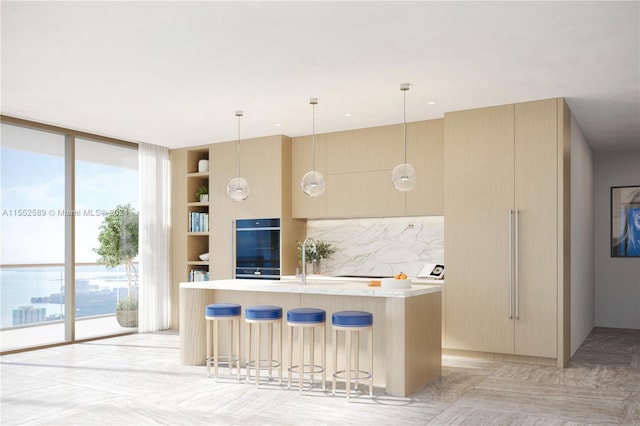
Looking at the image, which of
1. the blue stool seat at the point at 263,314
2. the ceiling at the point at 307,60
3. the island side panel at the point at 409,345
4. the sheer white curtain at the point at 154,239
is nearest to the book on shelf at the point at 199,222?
the sheer white curtain at the point at 154,239

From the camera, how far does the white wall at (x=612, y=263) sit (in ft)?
27.9

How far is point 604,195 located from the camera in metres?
8.75

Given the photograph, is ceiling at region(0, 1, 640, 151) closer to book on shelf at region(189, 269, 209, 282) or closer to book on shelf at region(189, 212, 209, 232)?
book on shelf at region(189, 212, 209, 232)

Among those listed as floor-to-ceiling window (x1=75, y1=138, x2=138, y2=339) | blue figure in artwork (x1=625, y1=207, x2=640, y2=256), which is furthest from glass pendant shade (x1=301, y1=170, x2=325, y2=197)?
blue figure in artwork (x1=625, y1=207, x2=640, y2=256)

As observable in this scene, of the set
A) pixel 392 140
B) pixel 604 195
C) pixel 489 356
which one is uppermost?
pixel 392 140

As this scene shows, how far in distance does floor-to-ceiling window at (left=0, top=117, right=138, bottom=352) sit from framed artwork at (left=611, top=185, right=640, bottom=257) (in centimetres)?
720

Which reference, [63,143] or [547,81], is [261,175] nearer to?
[63,143]

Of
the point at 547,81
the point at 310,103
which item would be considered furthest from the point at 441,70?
the point at 310,103

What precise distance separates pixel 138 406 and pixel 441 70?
143 inches

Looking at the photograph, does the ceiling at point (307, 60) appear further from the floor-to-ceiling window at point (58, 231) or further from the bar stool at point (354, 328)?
the bar stool at point (354, 328)

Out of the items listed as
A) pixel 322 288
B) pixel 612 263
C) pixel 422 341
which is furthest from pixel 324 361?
pixel 612 263

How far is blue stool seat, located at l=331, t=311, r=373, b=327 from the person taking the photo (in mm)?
4477

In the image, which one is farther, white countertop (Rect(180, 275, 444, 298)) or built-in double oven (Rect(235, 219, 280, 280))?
built-in double oven (Rect(235, 219, 280, 280))

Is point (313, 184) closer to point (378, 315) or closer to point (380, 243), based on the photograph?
→ point (378, 315)
